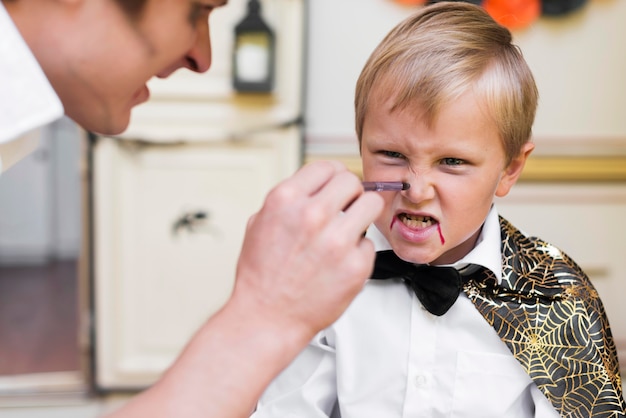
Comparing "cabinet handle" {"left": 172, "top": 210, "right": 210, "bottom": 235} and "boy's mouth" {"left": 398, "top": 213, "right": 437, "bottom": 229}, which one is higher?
"boy's mouth" {"left": 398, "top": 213, "right": 437, "bottom": 229}

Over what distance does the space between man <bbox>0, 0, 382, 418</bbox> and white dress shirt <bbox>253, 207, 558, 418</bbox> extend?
1.57ft

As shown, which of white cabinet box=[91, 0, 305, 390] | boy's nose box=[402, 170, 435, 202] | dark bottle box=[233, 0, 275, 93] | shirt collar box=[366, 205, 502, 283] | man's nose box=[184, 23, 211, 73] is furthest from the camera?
white cabinet box=[91, 0, 305, 390]

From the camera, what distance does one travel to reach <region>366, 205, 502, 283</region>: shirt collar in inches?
47.6

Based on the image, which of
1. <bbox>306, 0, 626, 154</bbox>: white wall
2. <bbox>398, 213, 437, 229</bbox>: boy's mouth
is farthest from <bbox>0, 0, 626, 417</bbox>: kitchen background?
<bbox>398, 213, 437, 229</bbox>: boy's mouth

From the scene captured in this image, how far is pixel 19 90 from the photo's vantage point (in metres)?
0.73

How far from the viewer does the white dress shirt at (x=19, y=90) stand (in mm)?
716

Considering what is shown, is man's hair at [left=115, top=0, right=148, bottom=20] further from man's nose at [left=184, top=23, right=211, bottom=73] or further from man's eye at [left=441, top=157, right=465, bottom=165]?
man's eye at [left=441, top=157, right=465, bottom=165]

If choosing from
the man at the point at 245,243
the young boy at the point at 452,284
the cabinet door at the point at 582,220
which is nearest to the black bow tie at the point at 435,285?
the young boy at the point at 452,284

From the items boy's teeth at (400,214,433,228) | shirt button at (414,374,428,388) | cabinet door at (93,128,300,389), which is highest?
boy's teeth at (400,214,433,228)

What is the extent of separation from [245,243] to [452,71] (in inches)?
20.9

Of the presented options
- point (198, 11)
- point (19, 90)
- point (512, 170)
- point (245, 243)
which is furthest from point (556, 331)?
point (19, 90)

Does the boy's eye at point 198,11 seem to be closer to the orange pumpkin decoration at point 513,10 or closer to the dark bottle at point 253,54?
the dark bottle at point 253,54

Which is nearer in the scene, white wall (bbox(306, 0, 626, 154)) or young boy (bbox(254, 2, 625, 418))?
young boy (bbox(254, 2, 625, 418))

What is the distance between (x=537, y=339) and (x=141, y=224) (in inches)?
82.2
